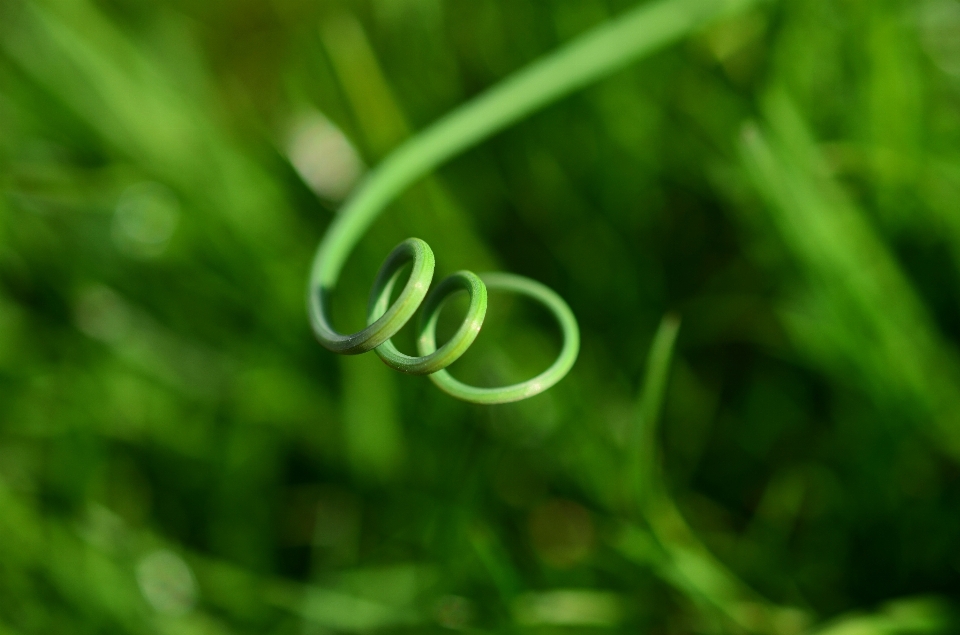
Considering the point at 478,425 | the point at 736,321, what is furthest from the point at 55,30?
the point at 736,321

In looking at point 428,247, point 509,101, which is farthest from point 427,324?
point 509,101

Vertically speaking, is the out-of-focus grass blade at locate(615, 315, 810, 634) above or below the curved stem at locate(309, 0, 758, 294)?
below

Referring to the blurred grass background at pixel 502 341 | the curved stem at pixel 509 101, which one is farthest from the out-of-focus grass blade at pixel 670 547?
the curved stem at pixel 509 101

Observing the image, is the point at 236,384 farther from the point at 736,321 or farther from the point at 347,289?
the point at 736,321

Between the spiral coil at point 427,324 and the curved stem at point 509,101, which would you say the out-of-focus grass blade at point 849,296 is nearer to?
the curved stem at point 509,101

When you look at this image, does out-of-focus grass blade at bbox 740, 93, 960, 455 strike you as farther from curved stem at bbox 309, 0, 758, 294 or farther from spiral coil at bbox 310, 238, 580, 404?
spiral coil at bbox 310, 238, 580, 404

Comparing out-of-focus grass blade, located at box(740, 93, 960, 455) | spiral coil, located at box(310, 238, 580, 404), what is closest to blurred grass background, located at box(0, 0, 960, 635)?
out-of-focus grass blade, located at box(740, 93, 960, 455)
